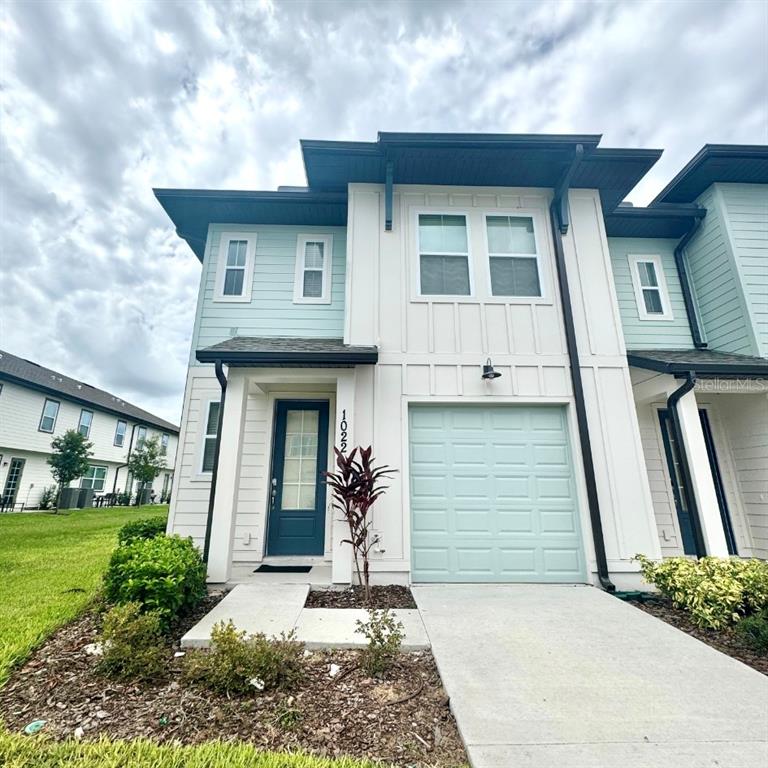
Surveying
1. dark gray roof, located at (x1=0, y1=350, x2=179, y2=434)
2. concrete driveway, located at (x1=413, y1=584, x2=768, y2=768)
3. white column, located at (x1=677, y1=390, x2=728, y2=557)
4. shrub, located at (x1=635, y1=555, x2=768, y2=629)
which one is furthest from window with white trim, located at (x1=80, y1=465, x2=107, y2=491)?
white column, located at (x1=677, y1=390, x2=728, y2=557)

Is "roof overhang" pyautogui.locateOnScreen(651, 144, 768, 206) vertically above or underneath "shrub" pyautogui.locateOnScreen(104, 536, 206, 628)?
above

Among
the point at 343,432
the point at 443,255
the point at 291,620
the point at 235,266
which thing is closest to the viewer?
the point at 291,620

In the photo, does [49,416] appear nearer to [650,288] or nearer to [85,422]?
[85,422]

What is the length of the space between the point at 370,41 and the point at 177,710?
10.6m

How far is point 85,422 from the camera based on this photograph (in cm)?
2041

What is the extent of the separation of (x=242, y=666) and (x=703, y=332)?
895 centimetres

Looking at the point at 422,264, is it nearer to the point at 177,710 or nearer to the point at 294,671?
the point at 294,671

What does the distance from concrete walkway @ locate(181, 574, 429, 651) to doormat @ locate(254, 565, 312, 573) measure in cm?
85

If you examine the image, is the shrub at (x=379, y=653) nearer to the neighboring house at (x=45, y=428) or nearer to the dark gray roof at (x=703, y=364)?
the dark gray roof at (x=703, y=364)

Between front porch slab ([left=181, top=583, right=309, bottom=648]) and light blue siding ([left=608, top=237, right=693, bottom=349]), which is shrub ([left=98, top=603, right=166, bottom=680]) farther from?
light blue siding ([left=608, top=237, right=693, bottom=349])

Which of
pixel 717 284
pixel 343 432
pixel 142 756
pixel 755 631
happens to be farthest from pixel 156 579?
pixel 717 284

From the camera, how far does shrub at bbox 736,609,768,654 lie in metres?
3.23

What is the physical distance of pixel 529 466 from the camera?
5.41 meters

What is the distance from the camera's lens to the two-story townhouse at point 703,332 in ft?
18.8
